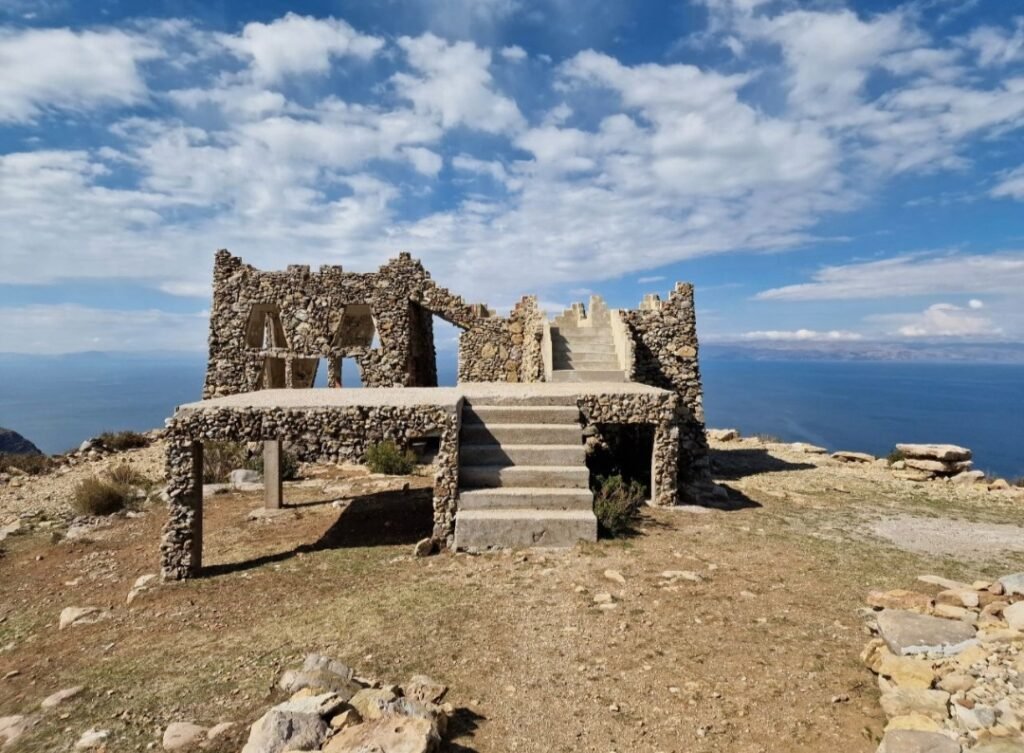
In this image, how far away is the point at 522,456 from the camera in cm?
915

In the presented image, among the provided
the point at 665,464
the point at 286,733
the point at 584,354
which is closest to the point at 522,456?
the point at 665,464

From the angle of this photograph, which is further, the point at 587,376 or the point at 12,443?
the point at 12,443

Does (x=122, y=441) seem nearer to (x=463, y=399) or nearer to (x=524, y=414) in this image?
(x=463, y=399)

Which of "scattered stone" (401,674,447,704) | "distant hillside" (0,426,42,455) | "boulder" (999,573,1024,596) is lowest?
"distant hillside" (0,426,42,455)

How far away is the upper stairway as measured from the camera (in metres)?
14.3

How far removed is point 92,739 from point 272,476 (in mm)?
7172

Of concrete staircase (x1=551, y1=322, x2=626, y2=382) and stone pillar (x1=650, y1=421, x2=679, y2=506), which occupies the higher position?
concrete staircase (x1=551, y1=322, x2=626, y2=382)

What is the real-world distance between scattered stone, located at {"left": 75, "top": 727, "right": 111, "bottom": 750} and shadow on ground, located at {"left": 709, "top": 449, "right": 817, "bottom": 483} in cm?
1324

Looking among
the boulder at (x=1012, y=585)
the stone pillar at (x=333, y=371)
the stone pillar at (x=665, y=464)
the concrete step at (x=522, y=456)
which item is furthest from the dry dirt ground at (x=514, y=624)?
the stone pillar at (x=333, y=371)

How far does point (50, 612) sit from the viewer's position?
275 inches

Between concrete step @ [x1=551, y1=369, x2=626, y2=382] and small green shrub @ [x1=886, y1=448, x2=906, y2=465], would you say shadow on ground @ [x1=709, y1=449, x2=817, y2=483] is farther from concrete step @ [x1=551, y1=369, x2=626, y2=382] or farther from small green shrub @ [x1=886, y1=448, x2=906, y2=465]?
concrete step @ [x1=551, y1=369, x2=626, y2=382]

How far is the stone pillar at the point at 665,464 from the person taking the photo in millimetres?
10137

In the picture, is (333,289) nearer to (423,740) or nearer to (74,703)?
(74,703)

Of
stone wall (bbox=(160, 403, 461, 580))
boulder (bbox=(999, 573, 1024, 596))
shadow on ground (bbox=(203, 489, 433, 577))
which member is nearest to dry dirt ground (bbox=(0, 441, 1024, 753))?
shadow on ground (bbox=(203, 489, 433, 577))
